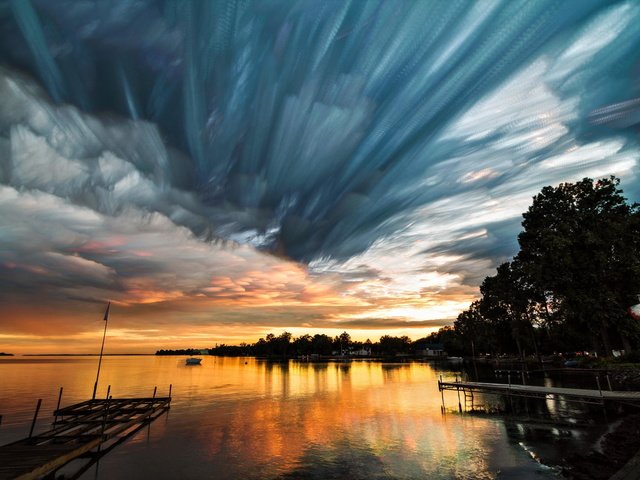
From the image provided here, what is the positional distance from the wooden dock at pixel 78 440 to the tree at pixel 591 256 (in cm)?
5685

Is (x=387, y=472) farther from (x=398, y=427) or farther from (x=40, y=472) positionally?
(x=40, y=472)

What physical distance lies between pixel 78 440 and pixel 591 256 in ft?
210

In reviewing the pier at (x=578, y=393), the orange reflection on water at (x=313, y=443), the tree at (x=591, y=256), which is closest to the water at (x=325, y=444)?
the orange reflection on water at (x=313, y=443)

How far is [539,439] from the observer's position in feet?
93.2

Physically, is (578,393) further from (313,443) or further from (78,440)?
(78,440)

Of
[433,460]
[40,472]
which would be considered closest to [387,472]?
[433,460]

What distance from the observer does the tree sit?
48938mm

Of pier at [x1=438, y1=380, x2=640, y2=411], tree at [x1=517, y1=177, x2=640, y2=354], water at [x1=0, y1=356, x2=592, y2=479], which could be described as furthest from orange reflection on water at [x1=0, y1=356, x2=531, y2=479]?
tree at [x1=517, y1=177, x2=640, y2=354]

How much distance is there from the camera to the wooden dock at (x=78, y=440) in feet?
64.2

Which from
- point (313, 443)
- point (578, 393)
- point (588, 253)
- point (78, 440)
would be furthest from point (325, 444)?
point (588, 253)

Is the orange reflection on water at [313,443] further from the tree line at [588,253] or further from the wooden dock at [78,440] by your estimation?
the tree line at [588,253]

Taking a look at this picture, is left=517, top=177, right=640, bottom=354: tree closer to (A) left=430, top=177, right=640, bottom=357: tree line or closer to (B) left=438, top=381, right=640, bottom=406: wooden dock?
(A) left=430, top=177, right=640, bottom=357: tree line

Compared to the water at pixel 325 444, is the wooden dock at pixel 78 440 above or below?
above

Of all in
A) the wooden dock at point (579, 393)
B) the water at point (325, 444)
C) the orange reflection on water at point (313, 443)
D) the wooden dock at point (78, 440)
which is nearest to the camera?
the wooden dock at point (78, 440)
